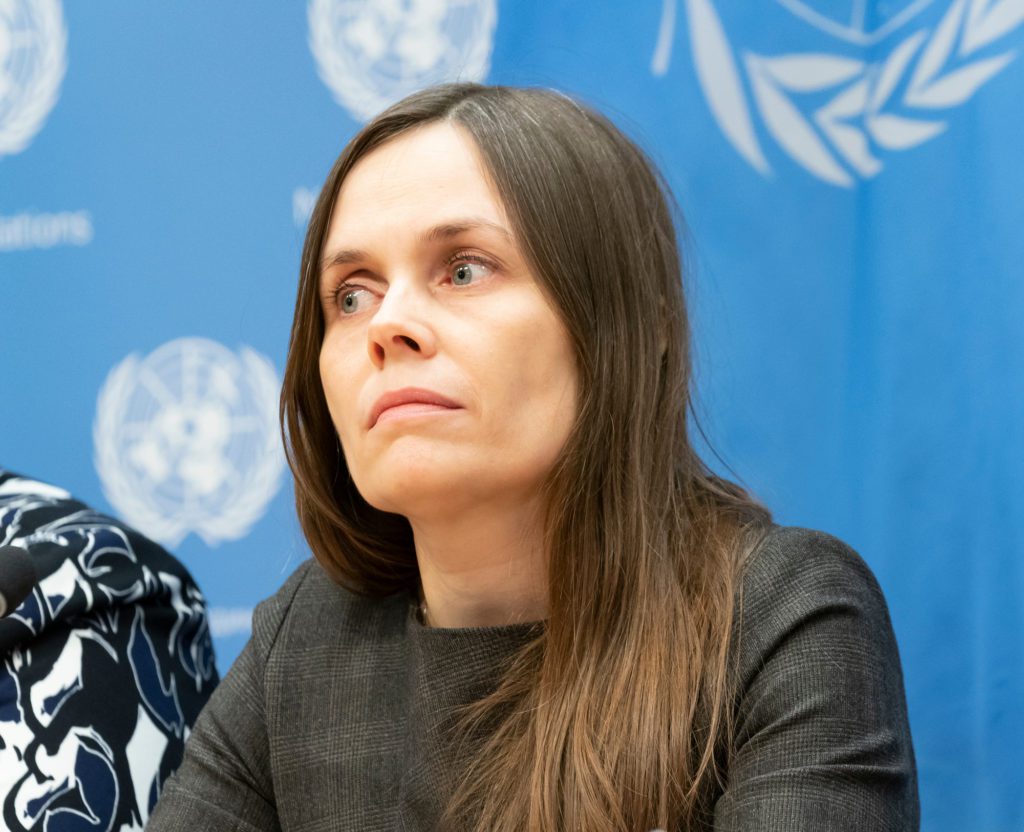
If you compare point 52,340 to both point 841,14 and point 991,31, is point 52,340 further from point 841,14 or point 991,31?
point 991,31

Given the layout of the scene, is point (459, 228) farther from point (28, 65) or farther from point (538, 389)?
point (28, 65)

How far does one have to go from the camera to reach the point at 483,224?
126 centimetres

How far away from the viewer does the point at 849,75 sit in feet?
5.65

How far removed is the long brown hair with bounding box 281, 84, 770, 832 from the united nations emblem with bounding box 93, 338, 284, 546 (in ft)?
2.31

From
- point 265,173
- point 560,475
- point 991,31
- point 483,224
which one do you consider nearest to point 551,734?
point 560,475

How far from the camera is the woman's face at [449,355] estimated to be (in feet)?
4.02

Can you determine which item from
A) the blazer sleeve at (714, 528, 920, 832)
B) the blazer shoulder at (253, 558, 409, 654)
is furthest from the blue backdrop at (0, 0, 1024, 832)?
the blazer sleeve at (714, 528, 920, 832)

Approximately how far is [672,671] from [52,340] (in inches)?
52.9

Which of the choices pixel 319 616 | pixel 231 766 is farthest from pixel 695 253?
pixel 231 766

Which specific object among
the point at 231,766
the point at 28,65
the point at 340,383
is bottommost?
the point at 231,766

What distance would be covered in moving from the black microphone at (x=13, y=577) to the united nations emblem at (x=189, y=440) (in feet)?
3.75

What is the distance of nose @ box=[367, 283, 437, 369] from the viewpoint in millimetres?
1227

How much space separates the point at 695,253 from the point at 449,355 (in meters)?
0.64

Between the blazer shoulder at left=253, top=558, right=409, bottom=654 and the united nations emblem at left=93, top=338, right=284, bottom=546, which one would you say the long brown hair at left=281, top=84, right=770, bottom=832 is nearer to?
the blazer shoulder at left=253, top=558, right=409, bottom=654
